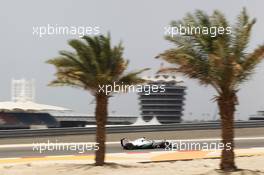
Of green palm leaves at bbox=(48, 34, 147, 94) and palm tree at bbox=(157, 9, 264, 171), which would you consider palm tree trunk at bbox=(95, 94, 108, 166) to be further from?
palm tree at bbox=(157, 9, 264, 171)

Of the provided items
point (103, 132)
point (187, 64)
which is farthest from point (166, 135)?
point (187, 64)

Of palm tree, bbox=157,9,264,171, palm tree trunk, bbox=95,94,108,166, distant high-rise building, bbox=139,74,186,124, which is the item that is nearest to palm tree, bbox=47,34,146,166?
palm tree trunk, bbox=95,94,108,166

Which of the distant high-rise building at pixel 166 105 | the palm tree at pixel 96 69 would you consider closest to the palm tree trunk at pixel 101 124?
the palm tree at pixel 96 69

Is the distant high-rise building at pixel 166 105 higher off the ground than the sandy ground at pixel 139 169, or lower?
higher

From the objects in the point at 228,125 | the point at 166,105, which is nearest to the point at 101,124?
the point at 228,125

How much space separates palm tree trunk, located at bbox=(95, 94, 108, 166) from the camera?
21969mm

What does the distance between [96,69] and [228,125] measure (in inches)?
255

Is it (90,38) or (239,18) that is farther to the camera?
(90,38)

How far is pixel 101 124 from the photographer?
22094 mm

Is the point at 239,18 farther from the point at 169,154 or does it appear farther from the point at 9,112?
the point at 9,112

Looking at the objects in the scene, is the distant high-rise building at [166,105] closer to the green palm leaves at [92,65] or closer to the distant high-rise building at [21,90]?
the distant high-rise building at [21,90]

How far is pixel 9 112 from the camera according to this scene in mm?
113688

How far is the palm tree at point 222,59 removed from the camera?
17281mm

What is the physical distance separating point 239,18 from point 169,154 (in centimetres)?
1222
